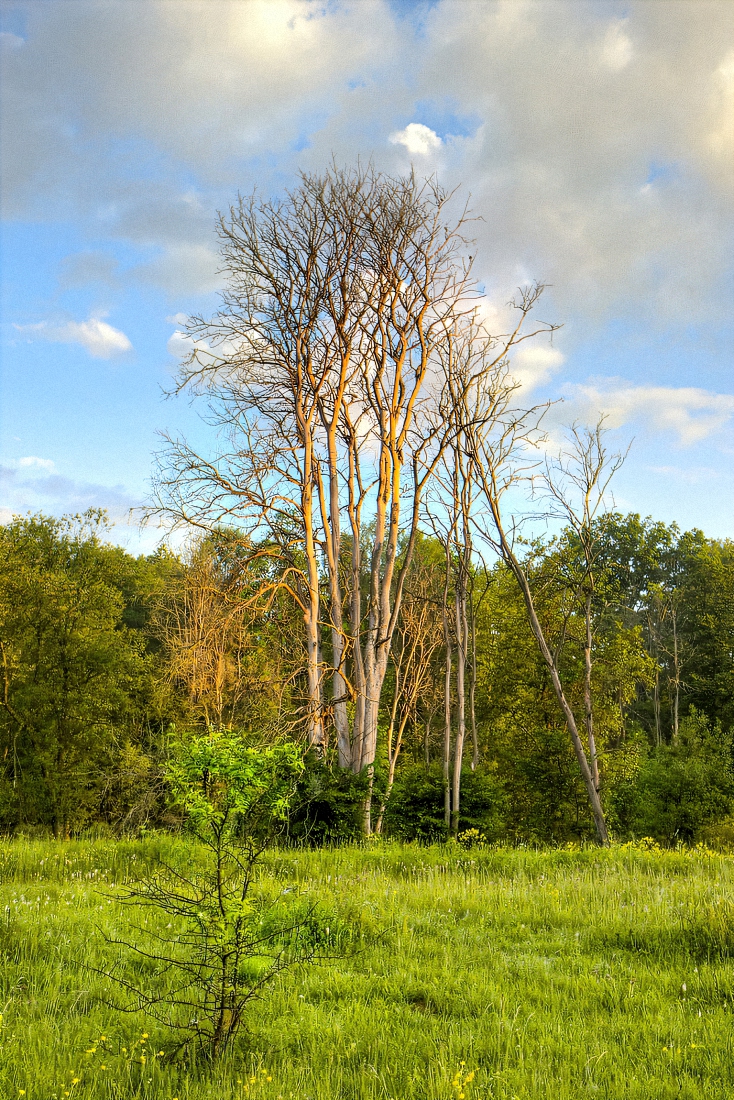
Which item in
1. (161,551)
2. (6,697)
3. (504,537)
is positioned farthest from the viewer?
(161,551)

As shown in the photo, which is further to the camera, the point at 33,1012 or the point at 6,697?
the point at 6,697

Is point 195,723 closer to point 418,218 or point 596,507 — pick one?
point 596,507

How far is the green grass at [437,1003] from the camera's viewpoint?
12.1 feet

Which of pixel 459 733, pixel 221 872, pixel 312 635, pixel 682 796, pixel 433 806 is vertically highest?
pixel 312 635

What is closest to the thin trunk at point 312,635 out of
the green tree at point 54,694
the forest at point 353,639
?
the forest at point 353,639

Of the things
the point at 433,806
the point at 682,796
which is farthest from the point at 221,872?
the point at 682,796

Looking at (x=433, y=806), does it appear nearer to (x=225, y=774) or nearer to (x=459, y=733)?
(x=459, y=733)

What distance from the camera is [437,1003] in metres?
4.74

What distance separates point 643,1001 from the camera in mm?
4781

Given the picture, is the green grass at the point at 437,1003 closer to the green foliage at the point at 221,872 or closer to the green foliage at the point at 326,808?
the green foliage at the point at 221,872

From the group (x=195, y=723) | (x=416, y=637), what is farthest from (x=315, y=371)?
(x=195, y=723)

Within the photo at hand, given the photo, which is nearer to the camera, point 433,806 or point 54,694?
point 433,806

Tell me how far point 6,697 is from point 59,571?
4845mm

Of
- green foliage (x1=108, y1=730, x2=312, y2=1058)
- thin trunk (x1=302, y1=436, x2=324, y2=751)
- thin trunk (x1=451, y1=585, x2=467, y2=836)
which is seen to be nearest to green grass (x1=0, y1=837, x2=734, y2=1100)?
green foliage (x1=108, y1=730, x2=312, y2=1058)
